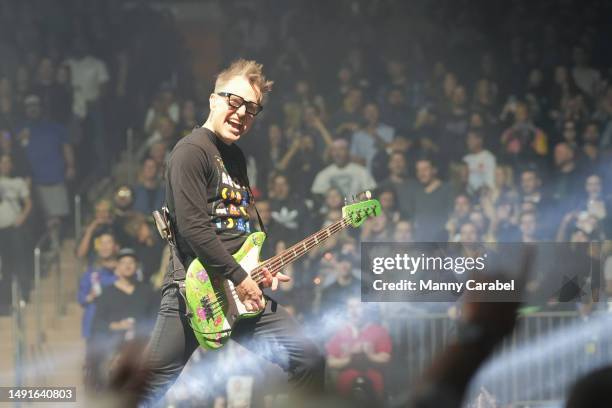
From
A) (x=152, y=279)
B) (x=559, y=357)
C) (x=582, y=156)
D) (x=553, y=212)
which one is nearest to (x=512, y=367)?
(x=559, y=357)

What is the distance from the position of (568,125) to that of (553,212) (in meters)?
1.19

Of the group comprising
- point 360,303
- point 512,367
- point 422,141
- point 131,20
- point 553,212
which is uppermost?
point 131,20

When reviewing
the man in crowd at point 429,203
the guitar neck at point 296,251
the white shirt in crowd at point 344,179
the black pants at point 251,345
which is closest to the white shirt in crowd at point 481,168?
the man in crowd at point 429,203

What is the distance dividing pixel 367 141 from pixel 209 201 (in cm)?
605

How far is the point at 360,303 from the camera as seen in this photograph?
8.90 meters

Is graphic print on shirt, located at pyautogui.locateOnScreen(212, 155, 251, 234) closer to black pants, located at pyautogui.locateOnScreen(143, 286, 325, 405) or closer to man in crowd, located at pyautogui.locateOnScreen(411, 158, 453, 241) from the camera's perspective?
black pants, located at pyautogui.locateOnScreen(143, 286, 325, 405)

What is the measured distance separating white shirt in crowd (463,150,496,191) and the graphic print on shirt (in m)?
5.80

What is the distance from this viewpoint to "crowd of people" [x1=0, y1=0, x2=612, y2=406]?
9.48 meters

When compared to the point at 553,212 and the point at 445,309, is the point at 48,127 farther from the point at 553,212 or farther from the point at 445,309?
the point at 553,212

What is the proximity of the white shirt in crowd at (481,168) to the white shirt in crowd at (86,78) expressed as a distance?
4.13 m

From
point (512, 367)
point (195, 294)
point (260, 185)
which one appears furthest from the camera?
point (260, 185)

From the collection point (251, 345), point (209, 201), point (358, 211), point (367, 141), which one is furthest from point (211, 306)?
point (367, 141)

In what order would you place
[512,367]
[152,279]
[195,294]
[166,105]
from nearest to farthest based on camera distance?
[195,294] → [512,367] → [152,279] → [166,105]

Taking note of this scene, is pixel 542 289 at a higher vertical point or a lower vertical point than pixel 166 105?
lower
